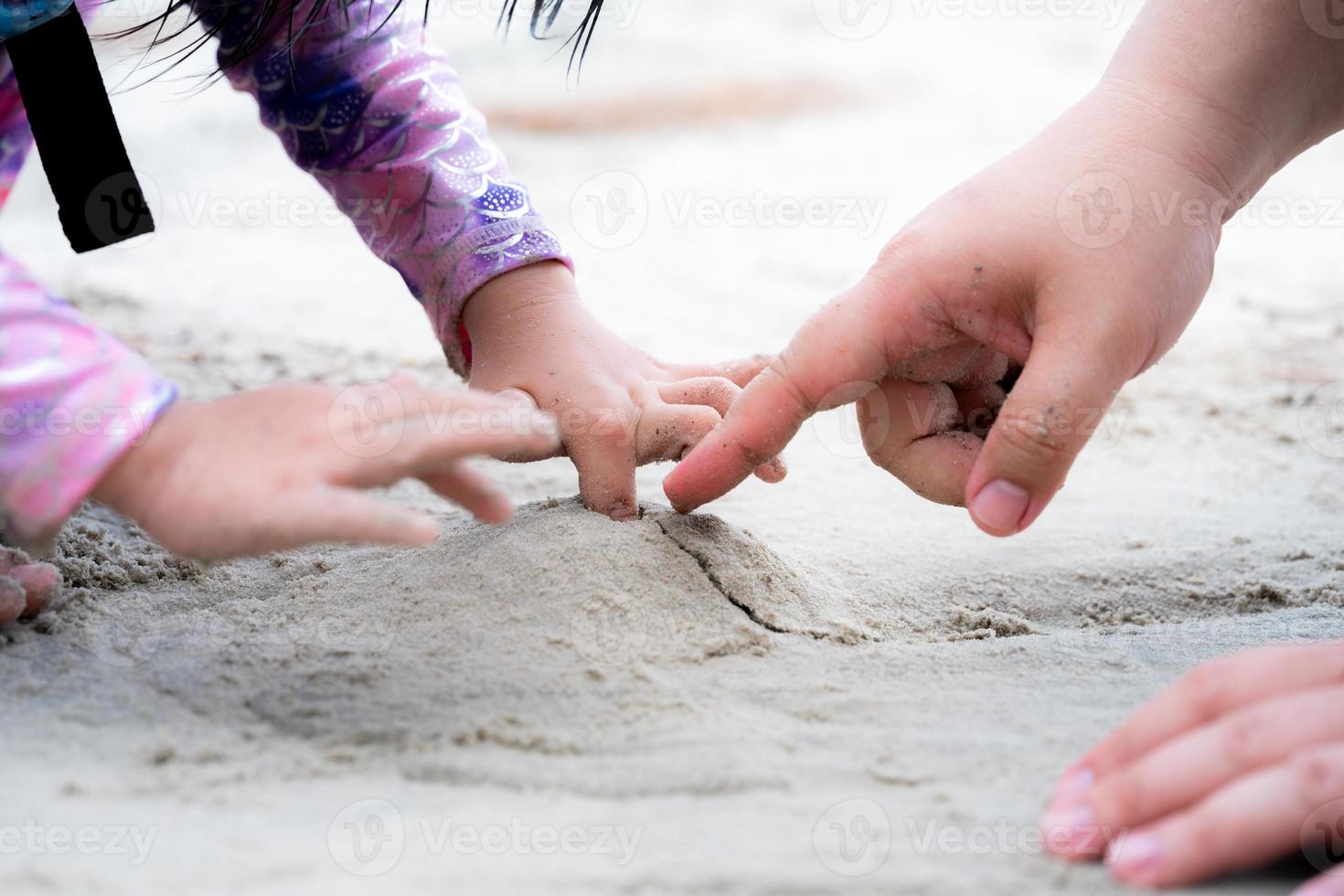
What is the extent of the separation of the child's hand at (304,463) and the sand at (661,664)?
0.18 m

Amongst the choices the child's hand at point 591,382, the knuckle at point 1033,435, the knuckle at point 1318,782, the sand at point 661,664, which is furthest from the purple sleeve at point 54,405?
the knuckle at point 1318,782

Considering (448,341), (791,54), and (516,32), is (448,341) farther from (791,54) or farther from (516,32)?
(516,32)

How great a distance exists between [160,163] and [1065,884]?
15.3ft

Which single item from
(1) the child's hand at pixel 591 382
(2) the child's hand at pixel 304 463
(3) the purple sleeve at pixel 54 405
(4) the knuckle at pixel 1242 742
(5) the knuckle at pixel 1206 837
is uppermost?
(3) the purple sleeve at pixel 54 405

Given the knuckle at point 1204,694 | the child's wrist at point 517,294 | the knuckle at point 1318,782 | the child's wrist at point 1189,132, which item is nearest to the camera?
the knuckle at point 1318,782

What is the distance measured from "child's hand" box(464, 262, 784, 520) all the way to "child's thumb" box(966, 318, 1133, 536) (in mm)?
247

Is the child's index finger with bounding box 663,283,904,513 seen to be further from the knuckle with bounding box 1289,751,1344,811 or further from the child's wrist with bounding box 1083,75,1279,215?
the knuckle with bounding box 1289,751,1344,811

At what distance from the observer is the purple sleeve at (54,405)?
90 cm

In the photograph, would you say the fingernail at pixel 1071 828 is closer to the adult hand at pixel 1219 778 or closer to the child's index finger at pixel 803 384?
the adult hand at pixel 1219 778

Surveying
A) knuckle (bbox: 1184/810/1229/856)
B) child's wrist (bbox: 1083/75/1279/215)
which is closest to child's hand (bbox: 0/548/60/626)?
knuckle (bbox: 1184/810/1229/856)

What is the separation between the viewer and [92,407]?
36.4 inches

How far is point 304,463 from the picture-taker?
91 cm

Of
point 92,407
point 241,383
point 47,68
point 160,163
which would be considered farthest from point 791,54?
point 92,407

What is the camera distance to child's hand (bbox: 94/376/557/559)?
876 millimetres
